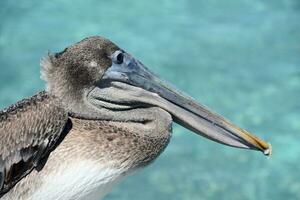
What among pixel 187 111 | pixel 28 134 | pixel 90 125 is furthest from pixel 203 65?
pixel 28 134

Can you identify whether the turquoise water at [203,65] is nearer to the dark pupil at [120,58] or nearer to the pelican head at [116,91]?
the pelican head at [116,91]

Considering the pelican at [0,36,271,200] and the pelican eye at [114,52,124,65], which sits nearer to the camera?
the pelican at [0,36,271,200]

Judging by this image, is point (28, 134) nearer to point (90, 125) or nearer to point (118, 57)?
point (90, 125)

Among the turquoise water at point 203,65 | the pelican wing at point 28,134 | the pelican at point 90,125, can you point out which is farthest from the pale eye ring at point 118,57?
the turquoise water at point 203,65

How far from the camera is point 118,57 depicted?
4.36m

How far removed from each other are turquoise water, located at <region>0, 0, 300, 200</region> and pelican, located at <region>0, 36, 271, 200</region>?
2219 mm

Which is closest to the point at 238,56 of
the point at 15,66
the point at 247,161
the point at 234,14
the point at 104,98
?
the point at 234,14

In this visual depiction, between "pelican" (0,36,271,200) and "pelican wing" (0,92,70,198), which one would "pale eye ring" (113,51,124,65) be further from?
"pelican wing" (0,92,70,198)

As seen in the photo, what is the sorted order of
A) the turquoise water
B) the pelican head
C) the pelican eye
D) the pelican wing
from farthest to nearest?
the turquoise water
the pelican eye
the pelican head
the pelican wing

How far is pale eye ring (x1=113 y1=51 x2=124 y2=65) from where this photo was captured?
14.3 ft

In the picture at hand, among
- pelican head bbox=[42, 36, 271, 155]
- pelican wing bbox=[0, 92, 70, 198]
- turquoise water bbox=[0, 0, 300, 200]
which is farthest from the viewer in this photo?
turquoise water bbox=[0, 0, 300, 200]

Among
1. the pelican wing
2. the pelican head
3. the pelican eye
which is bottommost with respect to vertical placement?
the pelican wing

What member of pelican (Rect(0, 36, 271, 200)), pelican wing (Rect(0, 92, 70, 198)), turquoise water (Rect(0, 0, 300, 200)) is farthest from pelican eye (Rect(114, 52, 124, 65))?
turquoise water (Rect(0, 0, 300, 200))

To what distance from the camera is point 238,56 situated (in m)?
8.10
